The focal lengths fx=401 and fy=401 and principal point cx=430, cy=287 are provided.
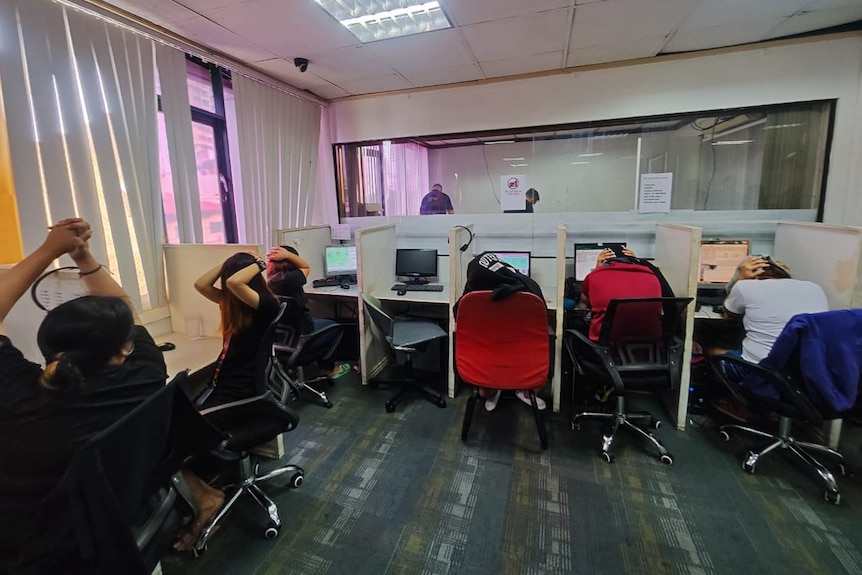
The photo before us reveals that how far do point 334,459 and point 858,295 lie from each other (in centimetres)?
300

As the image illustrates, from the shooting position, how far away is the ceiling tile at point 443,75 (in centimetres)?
329

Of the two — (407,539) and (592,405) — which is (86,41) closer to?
(407,539)

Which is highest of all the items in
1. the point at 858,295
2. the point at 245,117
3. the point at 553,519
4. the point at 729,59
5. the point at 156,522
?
the point at 729,59

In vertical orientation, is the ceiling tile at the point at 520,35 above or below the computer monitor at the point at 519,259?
above

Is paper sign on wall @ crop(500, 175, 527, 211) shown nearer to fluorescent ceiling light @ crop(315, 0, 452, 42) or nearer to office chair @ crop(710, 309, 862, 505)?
fluorescent ceiling light @ crop(315, 0, 452, 42)

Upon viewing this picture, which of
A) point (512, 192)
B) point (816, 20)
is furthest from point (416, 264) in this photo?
point (816, 20)

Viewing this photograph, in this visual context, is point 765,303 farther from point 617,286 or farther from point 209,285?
point 209,285

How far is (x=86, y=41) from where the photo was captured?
2.23 m

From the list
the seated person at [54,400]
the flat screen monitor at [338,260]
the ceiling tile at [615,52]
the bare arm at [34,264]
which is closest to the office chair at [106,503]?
the seated person at [54,400]

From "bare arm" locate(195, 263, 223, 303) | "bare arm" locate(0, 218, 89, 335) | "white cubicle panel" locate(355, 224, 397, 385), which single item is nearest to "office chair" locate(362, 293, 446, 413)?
"white cubicle panel" locate(355, 224, 397, 385)

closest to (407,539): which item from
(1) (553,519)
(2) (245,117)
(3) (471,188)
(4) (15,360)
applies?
(1) (553,519)

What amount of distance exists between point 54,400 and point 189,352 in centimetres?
133

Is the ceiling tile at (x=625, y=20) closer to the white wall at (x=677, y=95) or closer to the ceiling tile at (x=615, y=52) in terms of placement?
the ceiling tile at (x=615, y=52)

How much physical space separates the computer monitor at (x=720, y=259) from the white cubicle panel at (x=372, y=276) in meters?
2.46
